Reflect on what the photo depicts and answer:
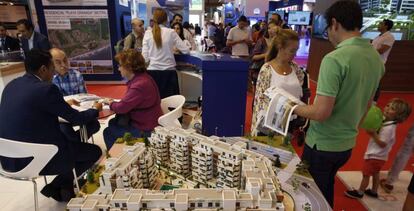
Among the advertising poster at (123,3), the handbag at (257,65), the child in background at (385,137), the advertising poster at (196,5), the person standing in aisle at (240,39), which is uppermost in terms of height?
the advertising poster at (196,5)

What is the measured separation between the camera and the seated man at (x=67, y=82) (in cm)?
305

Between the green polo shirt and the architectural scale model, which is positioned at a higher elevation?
the green polo shirt

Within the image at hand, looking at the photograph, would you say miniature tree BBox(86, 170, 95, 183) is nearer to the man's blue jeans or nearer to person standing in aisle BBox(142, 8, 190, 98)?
the man's blue jeans

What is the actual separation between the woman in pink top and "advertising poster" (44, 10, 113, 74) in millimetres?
4575

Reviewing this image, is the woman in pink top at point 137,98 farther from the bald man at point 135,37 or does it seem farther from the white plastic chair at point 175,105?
the bald man at point 135,37

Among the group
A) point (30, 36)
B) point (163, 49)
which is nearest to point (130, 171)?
point (163, 49)

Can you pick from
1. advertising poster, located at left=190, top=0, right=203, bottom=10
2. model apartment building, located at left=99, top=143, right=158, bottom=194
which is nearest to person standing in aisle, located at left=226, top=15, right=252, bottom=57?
model apartment building, located at left=99, top=143, right=158, bottom=194

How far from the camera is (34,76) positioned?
2.09 meters

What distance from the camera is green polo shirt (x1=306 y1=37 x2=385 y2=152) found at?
1413 millimetres

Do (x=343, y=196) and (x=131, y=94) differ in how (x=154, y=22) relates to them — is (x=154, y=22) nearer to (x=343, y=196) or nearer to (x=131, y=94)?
(x=131, y=94)

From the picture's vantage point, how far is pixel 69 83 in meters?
3.31

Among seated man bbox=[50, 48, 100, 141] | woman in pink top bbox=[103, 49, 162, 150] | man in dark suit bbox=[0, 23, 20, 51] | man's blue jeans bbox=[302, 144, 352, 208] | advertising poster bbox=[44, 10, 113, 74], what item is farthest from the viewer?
advertising poster bbox=[44, 10, 113, 74]

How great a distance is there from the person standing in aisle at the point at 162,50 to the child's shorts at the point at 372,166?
9.14 ft

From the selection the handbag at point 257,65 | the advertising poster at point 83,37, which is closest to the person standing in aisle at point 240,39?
the handbag at point 257,65
